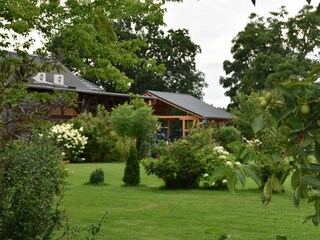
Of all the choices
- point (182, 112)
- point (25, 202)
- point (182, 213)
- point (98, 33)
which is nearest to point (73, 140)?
point (182, 213)

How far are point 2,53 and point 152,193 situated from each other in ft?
21.0

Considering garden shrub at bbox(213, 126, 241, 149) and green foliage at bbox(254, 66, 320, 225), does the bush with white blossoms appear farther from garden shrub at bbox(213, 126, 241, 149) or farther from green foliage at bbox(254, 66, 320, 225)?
green foliage at bbox(254, 66, 320, 225)

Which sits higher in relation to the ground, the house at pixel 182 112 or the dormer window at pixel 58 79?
the dormer window at pixel 58 79

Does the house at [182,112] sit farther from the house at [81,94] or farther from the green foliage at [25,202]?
the green foliage at [25,202]

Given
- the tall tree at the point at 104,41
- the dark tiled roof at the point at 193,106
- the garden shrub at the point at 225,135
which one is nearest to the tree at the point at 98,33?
the tall tree at the point at 104,41

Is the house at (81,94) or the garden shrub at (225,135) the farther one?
the house at (81,94)

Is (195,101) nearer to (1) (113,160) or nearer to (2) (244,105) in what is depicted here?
(2) (244,105)

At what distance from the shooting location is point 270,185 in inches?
52.1

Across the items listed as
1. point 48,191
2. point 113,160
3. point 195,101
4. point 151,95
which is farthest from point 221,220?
point 195,101

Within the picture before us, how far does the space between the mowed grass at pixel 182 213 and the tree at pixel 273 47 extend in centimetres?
2755

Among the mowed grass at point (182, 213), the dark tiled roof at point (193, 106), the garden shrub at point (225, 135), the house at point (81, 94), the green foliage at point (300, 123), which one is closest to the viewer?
the green foliage at point (300, 123)

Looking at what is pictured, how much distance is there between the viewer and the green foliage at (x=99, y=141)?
2367 cm

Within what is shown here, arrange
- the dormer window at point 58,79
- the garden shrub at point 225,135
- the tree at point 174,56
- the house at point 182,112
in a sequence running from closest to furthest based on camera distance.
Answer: the garden shrub at point 225,135 < the dormer window at point 58,79 < the house at point 182,112 < the tree at point 174,56

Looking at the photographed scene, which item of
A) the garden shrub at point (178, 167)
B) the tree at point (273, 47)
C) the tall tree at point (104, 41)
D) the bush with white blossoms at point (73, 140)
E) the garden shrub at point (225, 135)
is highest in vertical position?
the tree at point (273, 47)
